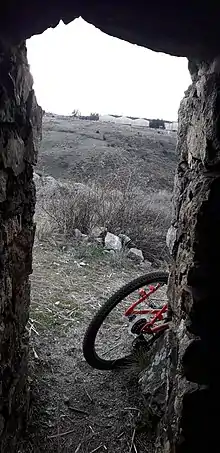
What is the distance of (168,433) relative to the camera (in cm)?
207

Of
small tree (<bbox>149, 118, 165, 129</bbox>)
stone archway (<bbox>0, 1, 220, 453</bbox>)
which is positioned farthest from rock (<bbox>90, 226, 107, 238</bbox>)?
small tree (<bbox>149, 118, 165, 129</bbox>)

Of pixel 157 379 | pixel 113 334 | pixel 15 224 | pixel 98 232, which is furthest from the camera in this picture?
pixel 98 232

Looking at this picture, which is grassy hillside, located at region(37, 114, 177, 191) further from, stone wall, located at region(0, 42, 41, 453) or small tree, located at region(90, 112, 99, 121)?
stone wall, located at region(0, 42, 41, 453)

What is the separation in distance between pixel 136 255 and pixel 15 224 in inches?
151

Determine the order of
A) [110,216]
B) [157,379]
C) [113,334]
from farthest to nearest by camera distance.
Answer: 1. [110,216]
2. [113,334]
3. [157,379]

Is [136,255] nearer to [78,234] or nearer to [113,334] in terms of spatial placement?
[78,234]

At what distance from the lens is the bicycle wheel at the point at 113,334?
313 cm

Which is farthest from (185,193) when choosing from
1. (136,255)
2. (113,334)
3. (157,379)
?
(136,255)

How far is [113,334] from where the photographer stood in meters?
3.78

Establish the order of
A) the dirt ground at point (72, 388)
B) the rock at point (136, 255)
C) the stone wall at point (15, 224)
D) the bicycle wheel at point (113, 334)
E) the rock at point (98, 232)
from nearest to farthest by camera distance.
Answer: the stone wall at point (15, 224), the dirt ground at point (72, 388), the bicycle wheel at point (113, 334), the rock at point (136, 255), the rock at point (98, 232)

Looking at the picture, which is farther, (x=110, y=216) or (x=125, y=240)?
(x=110, y=216)

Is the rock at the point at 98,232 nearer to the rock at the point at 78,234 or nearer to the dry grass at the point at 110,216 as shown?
the dry grass at the point at 110,216

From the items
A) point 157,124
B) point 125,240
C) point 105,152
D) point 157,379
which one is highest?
point 157,124

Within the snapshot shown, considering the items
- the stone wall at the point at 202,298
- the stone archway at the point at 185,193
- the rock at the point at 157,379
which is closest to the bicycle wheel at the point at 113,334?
the rock at the point at 157,379
